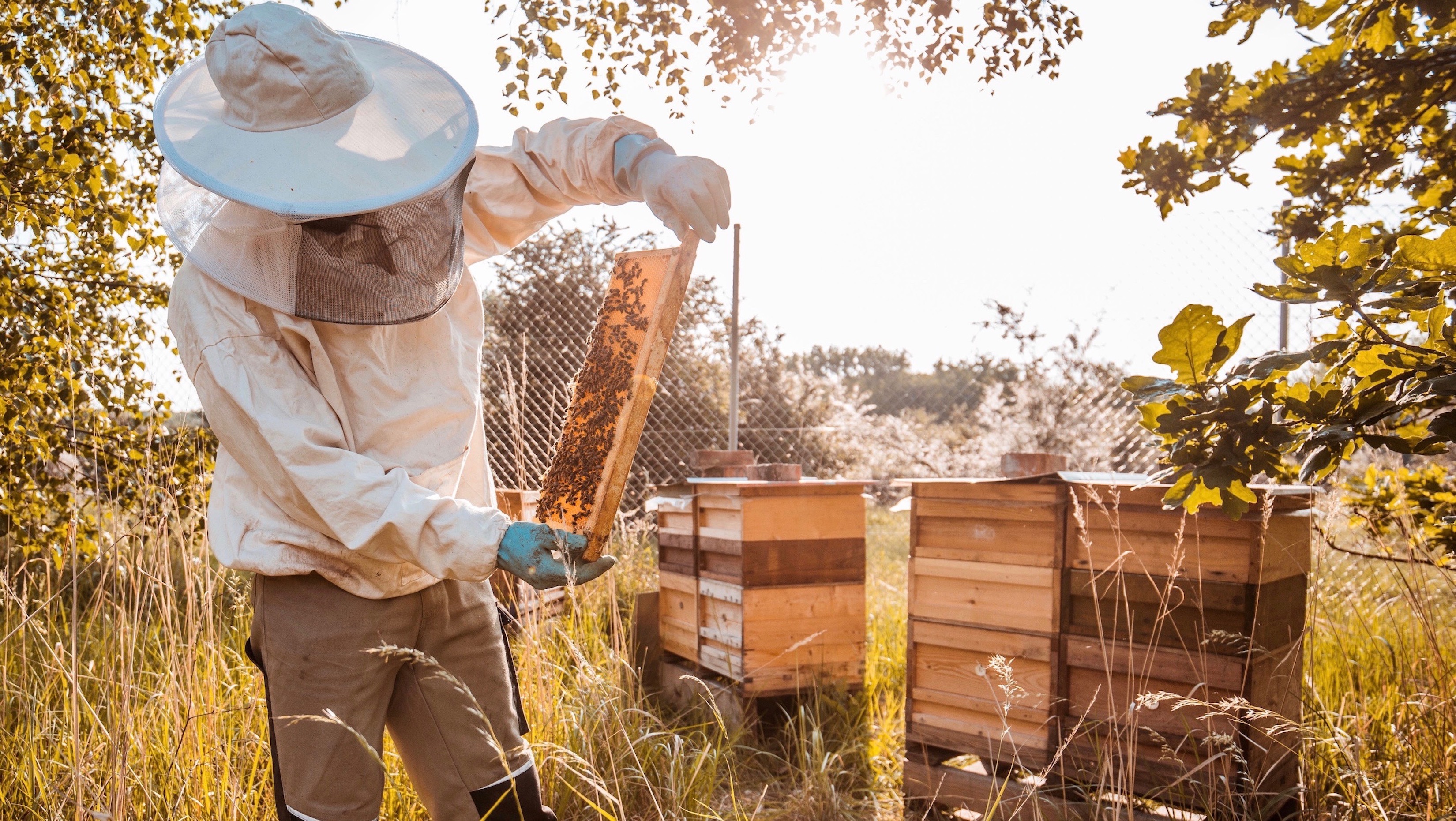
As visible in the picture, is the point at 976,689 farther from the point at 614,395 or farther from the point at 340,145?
the point at 340,145

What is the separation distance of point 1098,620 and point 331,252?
2089 millimetres

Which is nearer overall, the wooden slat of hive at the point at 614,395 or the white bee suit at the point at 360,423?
the white bee suit at the point at 360,423

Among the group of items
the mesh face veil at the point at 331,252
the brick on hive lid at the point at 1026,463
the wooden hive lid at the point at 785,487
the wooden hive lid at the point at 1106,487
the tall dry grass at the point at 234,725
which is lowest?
the tall dry grass at the point at 234,725

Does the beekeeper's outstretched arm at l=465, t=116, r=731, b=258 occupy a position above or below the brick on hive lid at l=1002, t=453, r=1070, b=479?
above

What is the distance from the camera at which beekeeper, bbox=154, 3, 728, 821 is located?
1.56m

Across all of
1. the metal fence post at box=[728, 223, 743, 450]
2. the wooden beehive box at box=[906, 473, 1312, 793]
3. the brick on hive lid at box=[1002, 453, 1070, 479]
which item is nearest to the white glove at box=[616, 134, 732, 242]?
the wooden beehive box at box=[906, 473, 1312, 793]

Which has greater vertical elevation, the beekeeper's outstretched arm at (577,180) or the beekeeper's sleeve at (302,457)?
the beekeeper's outstretched arm at (577,180)

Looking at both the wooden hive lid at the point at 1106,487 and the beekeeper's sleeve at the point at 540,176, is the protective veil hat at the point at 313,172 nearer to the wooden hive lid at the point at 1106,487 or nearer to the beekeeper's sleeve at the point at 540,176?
the beekeeper's sleeve at the point at 540,176

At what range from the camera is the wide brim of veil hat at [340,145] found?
153 cm

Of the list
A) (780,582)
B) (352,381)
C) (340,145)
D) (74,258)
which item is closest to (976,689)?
(780,582)

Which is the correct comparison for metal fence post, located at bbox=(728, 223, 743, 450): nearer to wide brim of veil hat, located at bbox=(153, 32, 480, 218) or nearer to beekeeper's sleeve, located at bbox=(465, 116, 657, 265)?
beekeeper's sleeve, located at bbox=(465, 116, 657, 265)

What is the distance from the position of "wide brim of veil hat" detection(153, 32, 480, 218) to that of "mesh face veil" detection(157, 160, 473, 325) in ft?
0.16

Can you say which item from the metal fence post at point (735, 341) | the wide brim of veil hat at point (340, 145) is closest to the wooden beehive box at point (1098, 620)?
the wide brim of veil hat at point (340, 145)

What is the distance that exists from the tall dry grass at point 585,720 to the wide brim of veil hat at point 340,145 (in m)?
0.95
